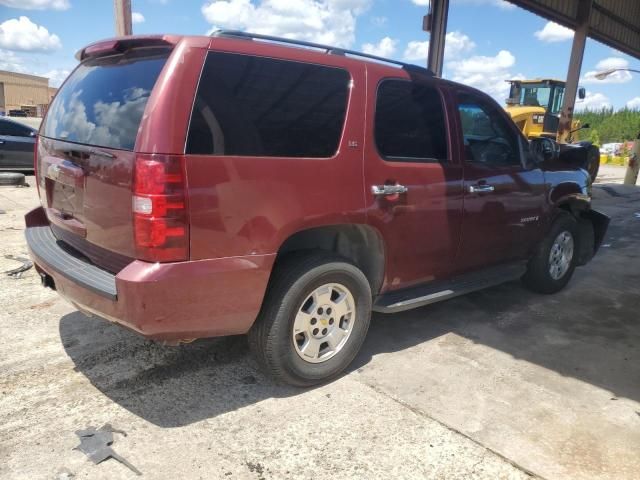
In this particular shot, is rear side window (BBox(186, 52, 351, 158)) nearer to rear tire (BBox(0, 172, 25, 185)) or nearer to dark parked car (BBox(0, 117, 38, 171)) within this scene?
rear tire (BBox(0, 172, 25, 185))

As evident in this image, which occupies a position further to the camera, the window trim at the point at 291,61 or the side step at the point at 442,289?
the side step at the point at 442,289

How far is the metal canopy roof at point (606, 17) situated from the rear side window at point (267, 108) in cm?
913

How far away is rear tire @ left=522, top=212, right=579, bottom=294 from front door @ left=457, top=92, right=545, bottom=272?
0.36m

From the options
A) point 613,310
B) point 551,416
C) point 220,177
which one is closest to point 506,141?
point 613,310

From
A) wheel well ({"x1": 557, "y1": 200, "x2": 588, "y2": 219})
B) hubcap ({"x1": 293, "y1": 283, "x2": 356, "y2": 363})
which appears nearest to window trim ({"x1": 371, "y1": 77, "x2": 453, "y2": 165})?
hubcap ({"x1": 293, "y1": 283, "x2": 356, "y2": 363})

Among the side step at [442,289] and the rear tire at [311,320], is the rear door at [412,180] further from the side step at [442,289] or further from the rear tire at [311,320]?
the rear tire at [311,320]

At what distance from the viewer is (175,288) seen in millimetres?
2404

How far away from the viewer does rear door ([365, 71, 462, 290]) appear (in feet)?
10.4

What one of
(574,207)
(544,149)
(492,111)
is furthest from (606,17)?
(492,111)

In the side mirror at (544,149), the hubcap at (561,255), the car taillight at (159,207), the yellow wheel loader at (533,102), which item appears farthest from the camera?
the yellow wheel loader at (533,102)

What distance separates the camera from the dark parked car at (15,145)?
1152 cm

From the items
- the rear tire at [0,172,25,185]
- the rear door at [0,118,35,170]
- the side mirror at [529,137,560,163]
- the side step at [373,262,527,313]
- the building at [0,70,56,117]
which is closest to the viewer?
the side step at [373,262,527,313]

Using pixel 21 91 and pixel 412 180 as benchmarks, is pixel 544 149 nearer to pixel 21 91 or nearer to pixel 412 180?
pixel 412 180

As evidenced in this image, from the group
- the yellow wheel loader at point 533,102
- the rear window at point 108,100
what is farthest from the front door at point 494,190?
the yellow wheel loader at point 533,102
